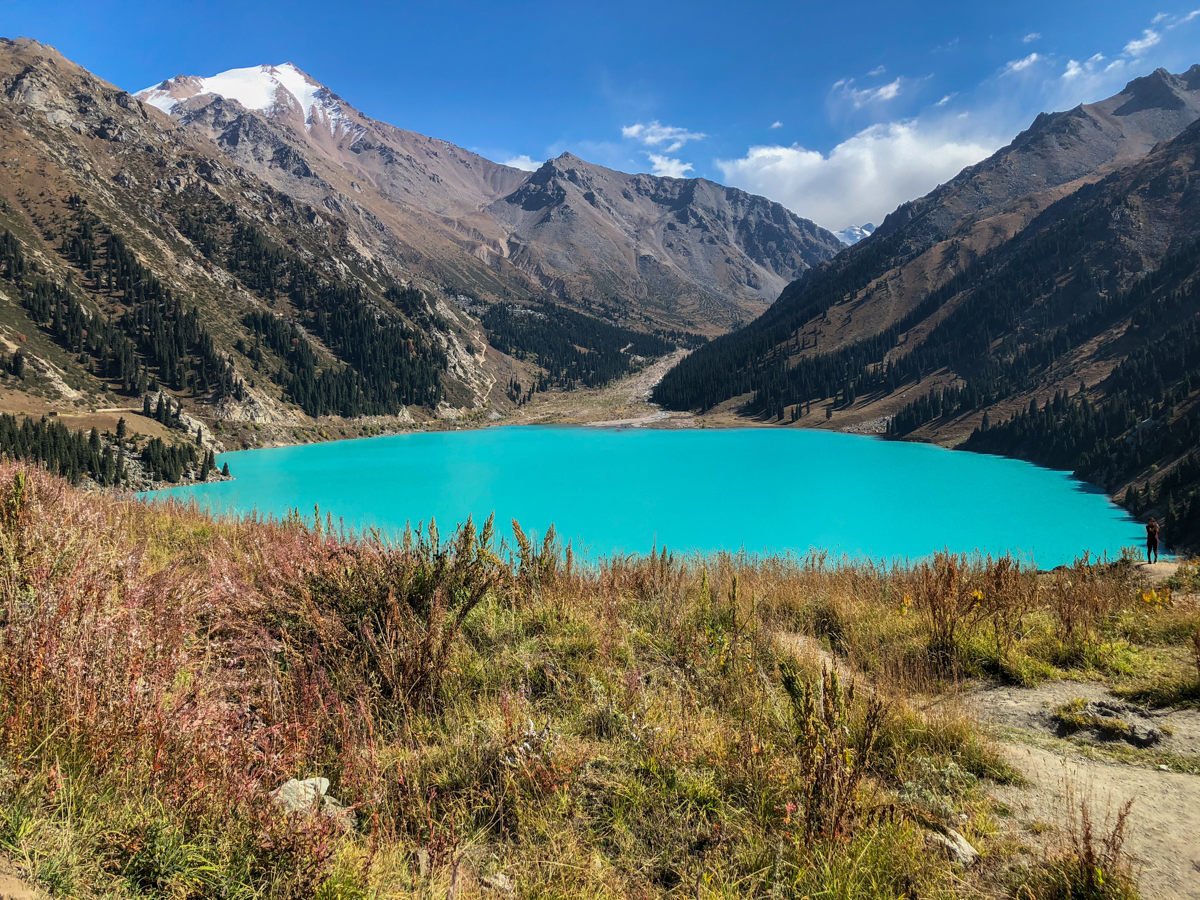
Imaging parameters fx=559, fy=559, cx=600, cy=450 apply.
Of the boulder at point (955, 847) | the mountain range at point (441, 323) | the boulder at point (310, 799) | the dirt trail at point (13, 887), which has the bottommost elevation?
the boulder at point (955, 847)

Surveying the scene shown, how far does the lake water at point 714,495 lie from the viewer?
37.6 meters

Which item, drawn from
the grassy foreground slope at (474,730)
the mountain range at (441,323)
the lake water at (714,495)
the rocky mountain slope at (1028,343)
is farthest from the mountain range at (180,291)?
the grassy foreground slope at (474,730)

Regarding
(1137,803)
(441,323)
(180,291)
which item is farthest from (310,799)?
(441,323)

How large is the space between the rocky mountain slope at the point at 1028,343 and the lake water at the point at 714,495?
7.80 m

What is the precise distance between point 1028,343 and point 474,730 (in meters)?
134

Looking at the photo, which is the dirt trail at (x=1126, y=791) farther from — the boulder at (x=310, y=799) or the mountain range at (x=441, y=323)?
the mountain range at (x=441, y=323)

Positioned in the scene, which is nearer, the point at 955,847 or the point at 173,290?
the point at 955,847

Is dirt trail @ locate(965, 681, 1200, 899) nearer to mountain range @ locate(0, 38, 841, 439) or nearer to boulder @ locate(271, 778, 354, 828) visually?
boulder @ locate(271, 778, 354, 828)

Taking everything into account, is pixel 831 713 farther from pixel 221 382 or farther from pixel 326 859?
pixel 221 382

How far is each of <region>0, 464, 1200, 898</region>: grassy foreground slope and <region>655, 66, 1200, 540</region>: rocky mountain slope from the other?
46.2m

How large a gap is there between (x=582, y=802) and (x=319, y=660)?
249 cm

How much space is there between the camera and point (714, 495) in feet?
174

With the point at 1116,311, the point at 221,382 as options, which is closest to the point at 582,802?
the point at 221,382

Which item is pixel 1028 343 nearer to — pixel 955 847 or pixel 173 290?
pixel 955 847
